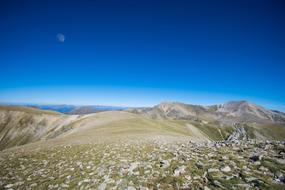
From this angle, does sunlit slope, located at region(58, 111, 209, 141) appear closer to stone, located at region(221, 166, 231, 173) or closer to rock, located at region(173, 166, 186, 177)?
rock, located at region(173, 166, 186, 177)

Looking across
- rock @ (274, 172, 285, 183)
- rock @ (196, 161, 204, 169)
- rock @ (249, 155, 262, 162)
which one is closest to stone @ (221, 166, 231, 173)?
rock @ (196, 161, 204, 169)

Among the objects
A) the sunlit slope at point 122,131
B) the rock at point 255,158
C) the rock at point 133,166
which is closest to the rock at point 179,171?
the rock at point 133,166

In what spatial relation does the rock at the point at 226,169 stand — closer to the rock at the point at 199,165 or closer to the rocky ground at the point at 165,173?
the rocky ground at the point at 165,173

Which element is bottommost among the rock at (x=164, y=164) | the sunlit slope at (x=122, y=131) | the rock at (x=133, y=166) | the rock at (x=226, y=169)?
the sunlit slope at (x=122, y=131)

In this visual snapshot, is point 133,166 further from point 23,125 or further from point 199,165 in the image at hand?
point 23,125

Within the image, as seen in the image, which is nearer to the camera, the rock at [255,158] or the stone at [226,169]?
the stone at [226,169]

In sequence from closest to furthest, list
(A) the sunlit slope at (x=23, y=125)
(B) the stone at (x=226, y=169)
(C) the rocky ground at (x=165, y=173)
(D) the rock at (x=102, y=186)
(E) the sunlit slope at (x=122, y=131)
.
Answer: (C) the rocky ground at (x=165, y=173) → (D) the rock at (x=102, y=186) → (B) the stone at (x=226, y=169) → (E) the sunlit slope at (x=122, y=131) → (A) the sunlit slope at (x=23, y=125)

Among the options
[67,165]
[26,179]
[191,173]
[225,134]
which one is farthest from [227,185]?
[225,134]

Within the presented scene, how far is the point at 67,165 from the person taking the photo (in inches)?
421

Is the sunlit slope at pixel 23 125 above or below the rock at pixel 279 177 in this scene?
below

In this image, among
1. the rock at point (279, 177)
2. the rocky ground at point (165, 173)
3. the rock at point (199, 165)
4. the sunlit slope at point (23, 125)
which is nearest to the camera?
the rock at point (279, 177)

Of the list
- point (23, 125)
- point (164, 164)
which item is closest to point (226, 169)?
point (164, 164)

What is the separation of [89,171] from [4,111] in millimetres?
164451

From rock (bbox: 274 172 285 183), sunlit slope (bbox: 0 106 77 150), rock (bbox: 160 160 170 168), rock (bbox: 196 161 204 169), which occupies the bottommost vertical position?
sunlit slope (bbox: 0 106 77 150)
